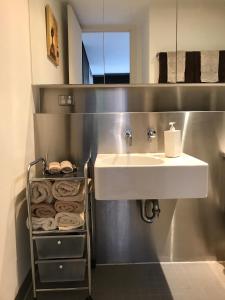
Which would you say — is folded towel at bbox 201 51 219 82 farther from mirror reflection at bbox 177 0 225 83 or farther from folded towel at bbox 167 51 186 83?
folded towel at bbox 167 51 186 83

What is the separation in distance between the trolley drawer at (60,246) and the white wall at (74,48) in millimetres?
1006

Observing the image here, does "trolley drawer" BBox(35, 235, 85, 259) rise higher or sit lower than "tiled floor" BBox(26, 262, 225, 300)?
higher

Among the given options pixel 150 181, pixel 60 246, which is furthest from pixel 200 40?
pixel 60 246

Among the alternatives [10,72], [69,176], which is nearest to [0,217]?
[69,176]

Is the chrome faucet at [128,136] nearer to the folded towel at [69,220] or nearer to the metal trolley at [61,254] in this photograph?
the metal trolley at [61,254]

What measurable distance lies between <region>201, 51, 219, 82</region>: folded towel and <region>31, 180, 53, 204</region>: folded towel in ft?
4.05

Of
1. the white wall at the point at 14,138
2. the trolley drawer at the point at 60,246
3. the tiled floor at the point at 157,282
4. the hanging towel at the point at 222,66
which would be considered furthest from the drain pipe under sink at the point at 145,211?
the hanging towel at the point at 222,66

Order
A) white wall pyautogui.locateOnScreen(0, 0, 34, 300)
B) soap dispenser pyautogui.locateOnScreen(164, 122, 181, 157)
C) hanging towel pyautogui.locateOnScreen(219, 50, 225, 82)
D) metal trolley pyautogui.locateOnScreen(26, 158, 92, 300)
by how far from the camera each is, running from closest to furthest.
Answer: white wall pyautogui.locateOnScreen(0, 0, 34, 300) → metal trolley pyautogui.locateOnScreen(26, 158, 92, 300) → soap dispenser pyautogui.locateOnScreen(164, 122, 181, 157) → hanging towel pyautogui.locateOnScreen(219, 50, 225, 82)

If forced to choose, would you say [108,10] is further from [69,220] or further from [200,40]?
[69,220]

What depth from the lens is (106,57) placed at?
1.83 m

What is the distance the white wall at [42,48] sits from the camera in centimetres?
171

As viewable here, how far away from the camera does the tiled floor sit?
1541 mm

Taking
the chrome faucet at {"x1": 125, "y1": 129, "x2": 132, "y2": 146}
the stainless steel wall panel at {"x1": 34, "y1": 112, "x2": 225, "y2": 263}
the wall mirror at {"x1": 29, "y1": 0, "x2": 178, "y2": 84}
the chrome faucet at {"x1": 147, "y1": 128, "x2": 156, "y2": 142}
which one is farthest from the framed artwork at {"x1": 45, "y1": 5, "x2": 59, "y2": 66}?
the chrome faucet at {"x1": 147, "y1": 128, "x2": 156, "y2": 142}

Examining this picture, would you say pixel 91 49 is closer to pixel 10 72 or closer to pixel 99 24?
pixel 99 24
